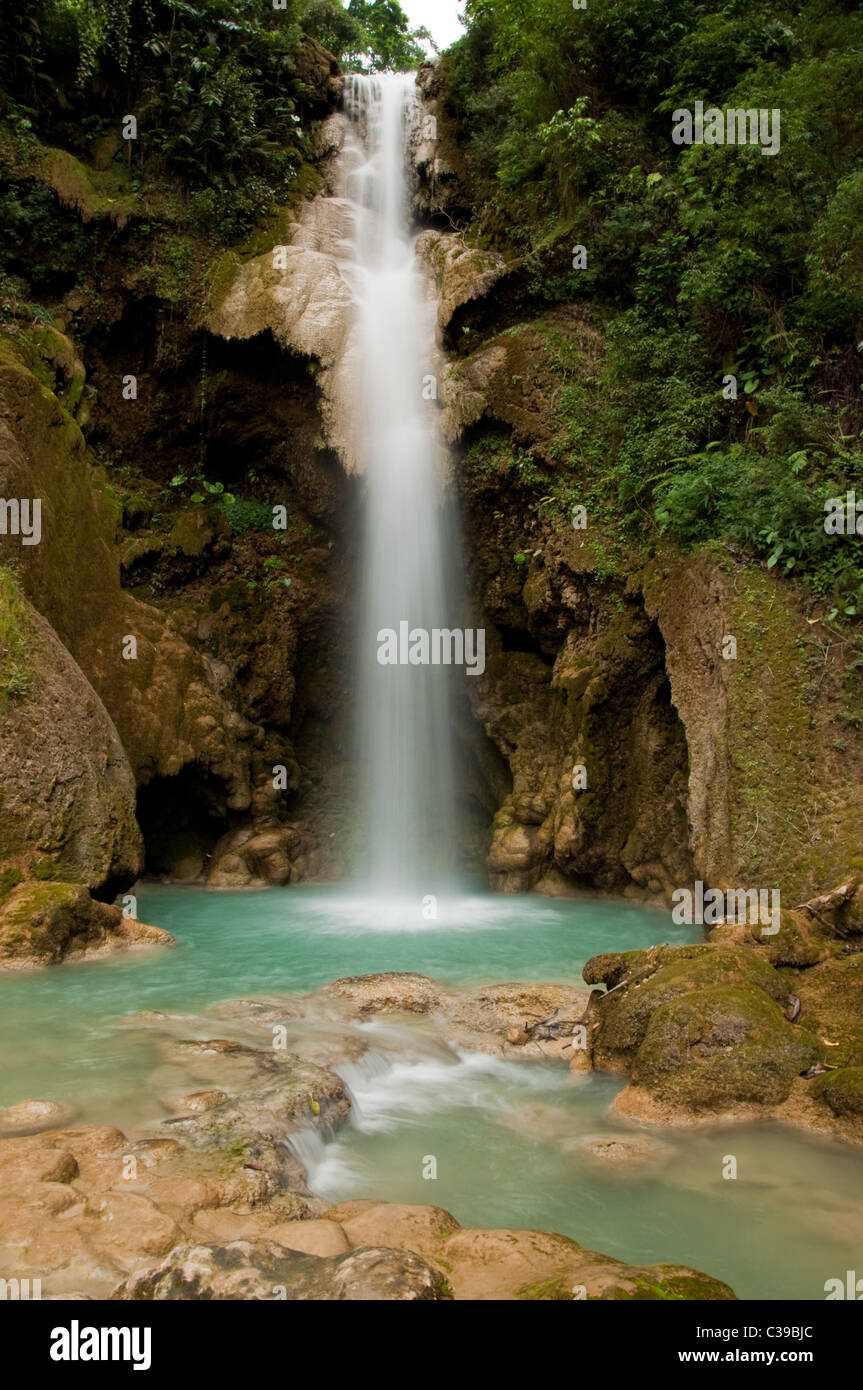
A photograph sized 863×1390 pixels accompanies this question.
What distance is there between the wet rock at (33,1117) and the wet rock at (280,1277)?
1.93 metres

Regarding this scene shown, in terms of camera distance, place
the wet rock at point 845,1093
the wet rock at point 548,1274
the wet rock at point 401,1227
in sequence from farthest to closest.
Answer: the wet rock at point 845,1093 < the wet rock at point 401,1227 < the wet rock at point 548,1274

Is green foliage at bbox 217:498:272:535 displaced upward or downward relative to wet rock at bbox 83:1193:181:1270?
upward

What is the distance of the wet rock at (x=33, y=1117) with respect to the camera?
4832mm

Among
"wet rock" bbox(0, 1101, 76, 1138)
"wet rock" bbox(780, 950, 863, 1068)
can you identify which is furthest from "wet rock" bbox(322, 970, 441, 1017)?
"wet rock" bbox(780, 950, 863, 1068)

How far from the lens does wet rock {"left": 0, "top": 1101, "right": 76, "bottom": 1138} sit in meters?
4.83

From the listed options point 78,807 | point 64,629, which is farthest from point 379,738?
point 78,807

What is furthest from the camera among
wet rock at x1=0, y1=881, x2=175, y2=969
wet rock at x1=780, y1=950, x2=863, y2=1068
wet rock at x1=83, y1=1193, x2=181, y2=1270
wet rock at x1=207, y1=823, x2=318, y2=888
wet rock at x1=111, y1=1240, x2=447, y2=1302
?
wet rock at x1=207, y1=823, x2=318, y2=888

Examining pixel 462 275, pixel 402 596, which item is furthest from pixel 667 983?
pixel 462 275

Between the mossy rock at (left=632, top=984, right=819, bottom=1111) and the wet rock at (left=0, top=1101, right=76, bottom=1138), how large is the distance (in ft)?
11.7

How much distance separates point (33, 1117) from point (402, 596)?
475 inches

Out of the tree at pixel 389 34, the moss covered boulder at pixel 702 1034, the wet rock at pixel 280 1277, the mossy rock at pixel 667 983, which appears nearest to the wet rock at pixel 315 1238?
the wet rock at pixel 280 1277

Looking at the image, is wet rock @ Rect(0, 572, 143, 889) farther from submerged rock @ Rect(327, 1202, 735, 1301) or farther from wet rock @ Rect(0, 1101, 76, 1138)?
submerged rock @ Rect(327, 1202, 735, 1301)

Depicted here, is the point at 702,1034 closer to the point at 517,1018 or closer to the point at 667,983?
the point at 667,983

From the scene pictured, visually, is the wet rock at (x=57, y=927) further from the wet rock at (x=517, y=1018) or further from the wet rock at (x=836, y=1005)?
the wet rock at (x=836, y=1005)
